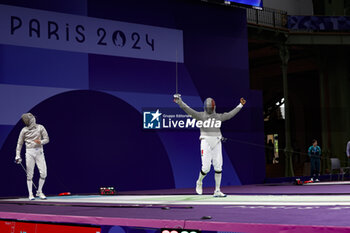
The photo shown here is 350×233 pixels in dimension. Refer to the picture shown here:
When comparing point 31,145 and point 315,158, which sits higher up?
point 31,145

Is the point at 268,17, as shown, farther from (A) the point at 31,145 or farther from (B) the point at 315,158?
(A) the point at 31,145

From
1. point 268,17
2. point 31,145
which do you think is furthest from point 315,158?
point 31,145

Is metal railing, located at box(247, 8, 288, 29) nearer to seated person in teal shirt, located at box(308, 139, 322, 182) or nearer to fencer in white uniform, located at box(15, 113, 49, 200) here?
seated person in teal shirt, located at box(308, 139, 322, 182)

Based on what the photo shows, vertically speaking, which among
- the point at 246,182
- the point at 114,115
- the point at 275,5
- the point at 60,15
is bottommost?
the point at 246,182

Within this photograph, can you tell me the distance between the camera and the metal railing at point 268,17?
17.2 m

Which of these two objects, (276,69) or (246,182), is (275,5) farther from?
(246,182)

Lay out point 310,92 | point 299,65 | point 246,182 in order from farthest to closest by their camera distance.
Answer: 1. point 310,92
2. point 299,65
3. point 246,182

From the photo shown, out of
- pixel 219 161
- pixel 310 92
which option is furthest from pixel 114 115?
pixel 310 92

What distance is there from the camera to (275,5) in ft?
60.8

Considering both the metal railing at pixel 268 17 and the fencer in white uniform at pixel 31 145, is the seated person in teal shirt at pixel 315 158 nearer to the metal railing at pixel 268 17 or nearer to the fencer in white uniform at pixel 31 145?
the metal railing at pixel 268 17

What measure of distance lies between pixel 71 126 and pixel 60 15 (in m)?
2.53

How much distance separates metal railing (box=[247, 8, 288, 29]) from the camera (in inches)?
675

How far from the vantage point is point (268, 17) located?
58.5 feet

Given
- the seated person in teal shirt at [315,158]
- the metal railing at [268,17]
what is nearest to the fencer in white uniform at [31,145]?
the seated person in teal shirt at [315,158]
